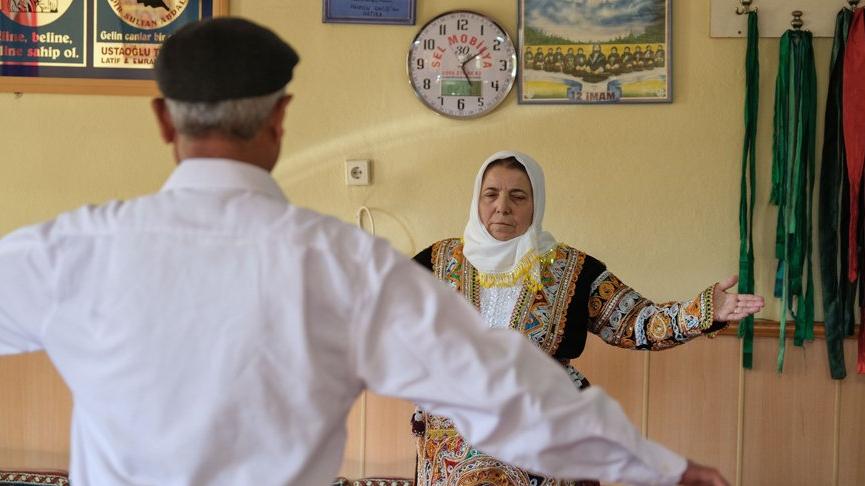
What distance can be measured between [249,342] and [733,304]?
1.55 meters

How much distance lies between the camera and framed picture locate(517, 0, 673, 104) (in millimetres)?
3375

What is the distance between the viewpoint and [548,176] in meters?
3.43

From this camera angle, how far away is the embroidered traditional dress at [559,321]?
2445mm

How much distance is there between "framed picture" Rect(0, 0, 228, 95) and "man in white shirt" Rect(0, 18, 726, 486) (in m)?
2.39

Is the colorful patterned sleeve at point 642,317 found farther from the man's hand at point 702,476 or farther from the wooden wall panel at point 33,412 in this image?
the wooden wall panel at point 33,412

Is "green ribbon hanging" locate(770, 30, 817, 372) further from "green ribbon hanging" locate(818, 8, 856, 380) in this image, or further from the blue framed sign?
the blue framed sign

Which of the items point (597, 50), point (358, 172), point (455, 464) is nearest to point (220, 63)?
point (455, 464)

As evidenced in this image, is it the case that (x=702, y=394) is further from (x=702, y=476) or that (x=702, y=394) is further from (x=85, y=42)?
(x=85, y=42)

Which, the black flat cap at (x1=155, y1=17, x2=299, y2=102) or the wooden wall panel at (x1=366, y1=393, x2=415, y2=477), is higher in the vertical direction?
the black flat cap at (x1=155, y1=17, x2=299, y2=102)

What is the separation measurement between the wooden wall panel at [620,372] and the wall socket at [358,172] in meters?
0.94

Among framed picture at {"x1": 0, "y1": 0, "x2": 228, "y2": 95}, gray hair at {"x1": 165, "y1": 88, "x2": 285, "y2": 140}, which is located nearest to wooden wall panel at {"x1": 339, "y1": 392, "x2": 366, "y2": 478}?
framed picture at {"x1": 0, "y1": 0, "x2": 228, "y2": 95}

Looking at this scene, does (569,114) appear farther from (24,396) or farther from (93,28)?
(24,396)

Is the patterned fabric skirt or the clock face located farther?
the clock face

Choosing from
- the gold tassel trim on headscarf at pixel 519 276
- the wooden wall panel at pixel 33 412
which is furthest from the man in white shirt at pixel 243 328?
the wooden wall panel at pixel 33 412
